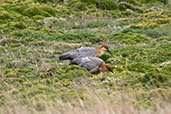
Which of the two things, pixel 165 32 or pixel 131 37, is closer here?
pixel 131 37

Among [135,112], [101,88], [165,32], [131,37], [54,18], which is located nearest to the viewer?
[135,112]

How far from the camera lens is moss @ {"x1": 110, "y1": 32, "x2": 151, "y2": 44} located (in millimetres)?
14461

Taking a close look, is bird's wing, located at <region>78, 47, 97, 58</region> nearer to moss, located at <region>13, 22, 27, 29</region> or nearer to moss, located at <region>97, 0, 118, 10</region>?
moss, located at <region>13, 22, 27, 29</region>

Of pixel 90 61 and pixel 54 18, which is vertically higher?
pixel 90 61

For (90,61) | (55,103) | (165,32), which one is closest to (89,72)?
(90,61)

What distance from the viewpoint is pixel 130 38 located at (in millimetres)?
14750

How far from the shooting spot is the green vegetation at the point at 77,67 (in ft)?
20.7

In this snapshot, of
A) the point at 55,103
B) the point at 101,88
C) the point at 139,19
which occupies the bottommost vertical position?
the point at 139,19

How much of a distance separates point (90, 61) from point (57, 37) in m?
5.59

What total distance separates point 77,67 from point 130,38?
18.7ft

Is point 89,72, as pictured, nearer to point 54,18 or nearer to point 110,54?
point 110,54

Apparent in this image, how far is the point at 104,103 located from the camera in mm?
5547

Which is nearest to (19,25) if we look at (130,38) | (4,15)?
(4,15)

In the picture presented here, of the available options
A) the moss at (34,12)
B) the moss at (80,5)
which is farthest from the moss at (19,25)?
the moss at (80,5)
